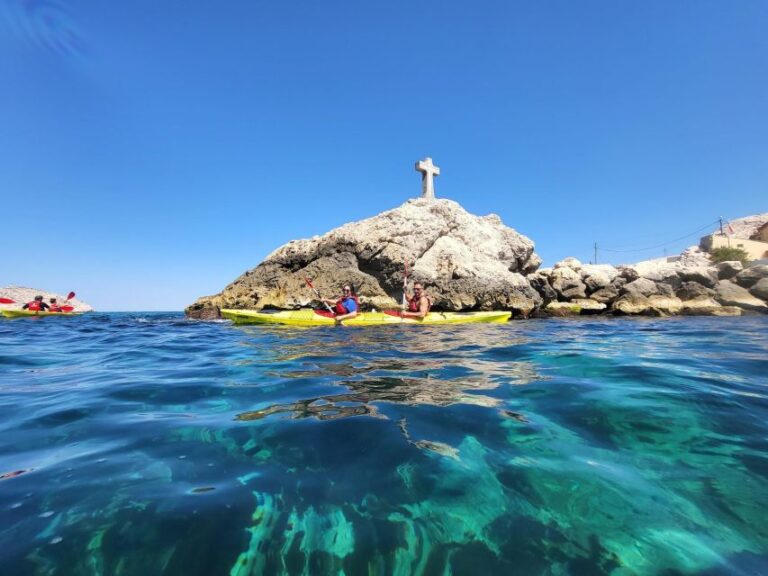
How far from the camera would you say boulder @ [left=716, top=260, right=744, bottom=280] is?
69.6 feet

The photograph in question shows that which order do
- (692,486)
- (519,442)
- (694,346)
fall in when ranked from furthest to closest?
(694,346) < (519,442) < (692,486)

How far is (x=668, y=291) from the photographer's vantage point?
63.6 ft

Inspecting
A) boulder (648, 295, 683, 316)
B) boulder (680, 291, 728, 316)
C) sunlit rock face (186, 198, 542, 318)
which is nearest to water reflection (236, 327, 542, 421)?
sunlit rock face (186, 198, 542, 318)

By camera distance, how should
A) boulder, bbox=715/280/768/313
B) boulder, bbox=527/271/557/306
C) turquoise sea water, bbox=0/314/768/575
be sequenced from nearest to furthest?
turquoise sea water, bbox=0/314/768/575 → boulder, bbox=715/280/768/313 → boulder, bbox=527/271/557/306

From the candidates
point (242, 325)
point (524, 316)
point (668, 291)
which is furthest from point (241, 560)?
point (668, 291)

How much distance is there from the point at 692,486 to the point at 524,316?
1625 cm

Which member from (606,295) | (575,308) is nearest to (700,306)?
(606,295)

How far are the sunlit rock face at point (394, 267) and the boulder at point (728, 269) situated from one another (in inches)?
506

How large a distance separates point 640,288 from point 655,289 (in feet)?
3.25

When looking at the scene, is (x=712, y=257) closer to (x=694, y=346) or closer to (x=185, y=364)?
(x=694, y=346)

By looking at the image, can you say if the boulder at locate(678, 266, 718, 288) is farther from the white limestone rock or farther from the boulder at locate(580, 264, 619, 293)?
the white limestone rock

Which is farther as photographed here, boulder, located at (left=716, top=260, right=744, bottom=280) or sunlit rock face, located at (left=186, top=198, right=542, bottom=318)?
boulder, located at (left=716, top=260, right=744, bottom=280)

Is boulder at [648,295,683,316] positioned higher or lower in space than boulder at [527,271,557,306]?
lower

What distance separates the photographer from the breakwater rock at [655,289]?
17.9 meters
